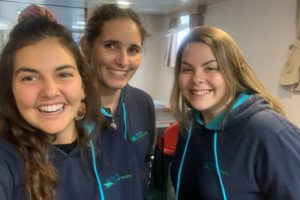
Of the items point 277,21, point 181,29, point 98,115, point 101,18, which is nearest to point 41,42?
point 98,115

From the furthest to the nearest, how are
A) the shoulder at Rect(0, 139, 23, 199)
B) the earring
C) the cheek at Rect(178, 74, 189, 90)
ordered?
the cheek at Rect(178, 74, 189, 90)
the earring
the shoulder at Rect(0, 139, 23, 199)

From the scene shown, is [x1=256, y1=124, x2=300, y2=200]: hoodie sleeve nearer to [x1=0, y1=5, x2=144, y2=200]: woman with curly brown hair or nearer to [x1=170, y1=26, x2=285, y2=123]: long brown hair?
[x1=170, y1=26, x2=285, y2=123]: long brown hair

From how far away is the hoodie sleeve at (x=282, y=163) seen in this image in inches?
40.9

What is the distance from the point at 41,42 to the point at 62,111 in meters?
0.21

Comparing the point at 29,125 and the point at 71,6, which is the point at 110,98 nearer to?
the point at 29,125

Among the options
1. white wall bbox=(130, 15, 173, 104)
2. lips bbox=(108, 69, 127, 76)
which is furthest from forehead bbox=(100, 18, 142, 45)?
white wall bbox=(130, 15, 173, 104)

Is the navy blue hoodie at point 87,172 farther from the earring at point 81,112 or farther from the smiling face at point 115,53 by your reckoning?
the smiling face at point 115,53

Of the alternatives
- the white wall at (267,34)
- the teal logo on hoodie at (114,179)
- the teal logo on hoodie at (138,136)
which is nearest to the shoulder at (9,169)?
the teal logo on hoodie at (114,179)

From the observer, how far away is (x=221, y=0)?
4.82m

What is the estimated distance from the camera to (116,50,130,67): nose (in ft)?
4.78

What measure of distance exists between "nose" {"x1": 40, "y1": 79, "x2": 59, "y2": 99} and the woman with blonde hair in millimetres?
546

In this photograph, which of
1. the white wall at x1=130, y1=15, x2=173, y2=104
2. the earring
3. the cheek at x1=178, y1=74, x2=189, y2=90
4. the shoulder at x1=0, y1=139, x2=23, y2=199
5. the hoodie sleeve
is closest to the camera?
the shoulder at x1=0, y1=139, x2=23, y2=199

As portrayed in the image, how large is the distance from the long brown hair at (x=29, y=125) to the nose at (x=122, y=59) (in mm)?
398

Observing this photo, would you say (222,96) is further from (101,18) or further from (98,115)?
(101,18)
